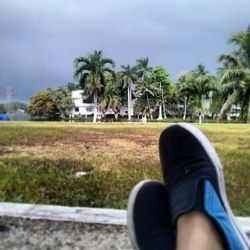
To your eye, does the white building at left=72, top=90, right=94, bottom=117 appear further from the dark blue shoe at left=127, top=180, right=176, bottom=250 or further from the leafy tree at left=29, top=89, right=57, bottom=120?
the dark blue shoe at left=127, top=180, right=176, bottom=250

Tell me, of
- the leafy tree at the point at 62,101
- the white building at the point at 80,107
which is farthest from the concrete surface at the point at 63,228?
the white building at the point at 80,107

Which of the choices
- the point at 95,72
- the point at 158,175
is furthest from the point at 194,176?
the point at 95,72

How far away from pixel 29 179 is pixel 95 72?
1107 inches

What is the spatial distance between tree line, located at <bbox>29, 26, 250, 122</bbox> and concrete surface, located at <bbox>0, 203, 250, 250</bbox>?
1256 cm

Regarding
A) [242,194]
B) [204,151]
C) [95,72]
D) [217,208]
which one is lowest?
[242,194]

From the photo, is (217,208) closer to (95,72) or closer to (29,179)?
(29,179)

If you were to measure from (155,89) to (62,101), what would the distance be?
1490 centimetres

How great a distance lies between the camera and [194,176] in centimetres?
124

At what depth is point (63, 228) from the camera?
1301 millimetres

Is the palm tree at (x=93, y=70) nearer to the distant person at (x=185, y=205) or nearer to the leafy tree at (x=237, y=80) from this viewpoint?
the leafy tree at (x=237, y=80)

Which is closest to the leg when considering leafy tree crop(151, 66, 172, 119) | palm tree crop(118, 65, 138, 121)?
palm tree crop(118, 65, 138, 121)

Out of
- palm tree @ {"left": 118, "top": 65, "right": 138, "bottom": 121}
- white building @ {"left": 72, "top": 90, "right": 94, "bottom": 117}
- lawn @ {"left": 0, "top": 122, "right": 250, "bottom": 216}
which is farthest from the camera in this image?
white building @ {"left": 72, "top": 90, "right": 94, "bottom": 117}

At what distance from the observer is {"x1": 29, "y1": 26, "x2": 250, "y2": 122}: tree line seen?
16.1 meters

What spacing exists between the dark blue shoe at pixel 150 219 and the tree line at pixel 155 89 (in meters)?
12.5
